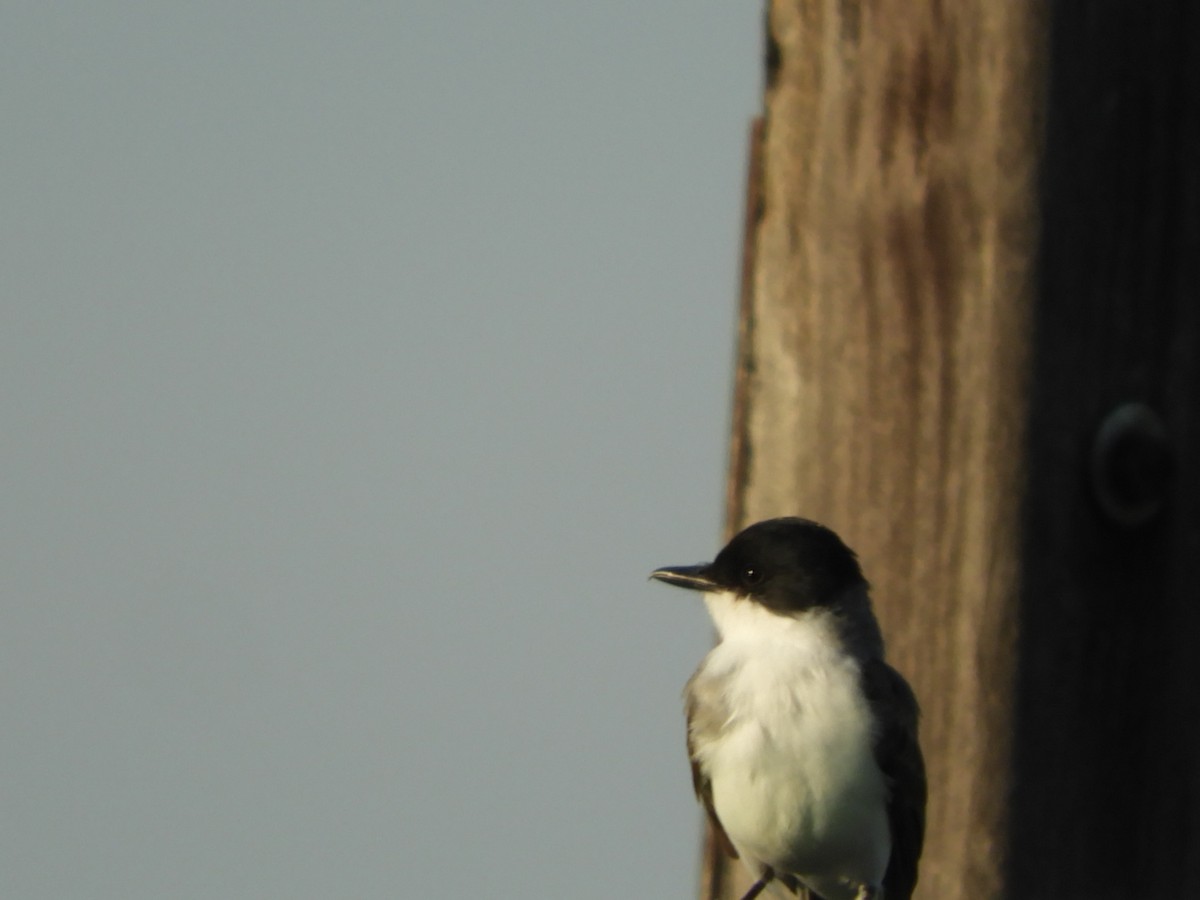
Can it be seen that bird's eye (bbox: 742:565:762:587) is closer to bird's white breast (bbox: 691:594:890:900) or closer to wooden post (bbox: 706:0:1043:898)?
bird's white breast (bbox: 691:594:890:900)

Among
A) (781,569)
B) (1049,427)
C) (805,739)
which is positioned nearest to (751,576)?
(781,569)

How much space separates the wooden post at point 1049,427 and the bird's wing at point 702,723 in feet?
4.12

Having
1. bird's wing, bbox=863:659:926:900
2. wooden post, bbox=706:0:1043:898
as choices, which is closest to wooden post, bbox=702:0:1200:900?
wooden post, bbox=706:0:1043:898

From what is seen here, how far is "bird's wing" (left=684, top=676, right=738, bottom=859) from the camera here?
4246mm

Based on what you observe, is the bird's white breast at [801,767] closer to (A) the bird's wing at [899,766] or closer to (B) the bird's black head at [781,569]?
(A) the bird's wing at [899,766]

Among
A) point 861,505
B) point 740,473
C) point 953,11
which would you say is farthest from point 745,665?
point 953,11

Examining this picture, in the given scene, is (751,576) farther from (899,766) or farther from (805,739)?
(899,766)

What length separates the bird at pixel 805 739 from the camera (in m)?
3.96

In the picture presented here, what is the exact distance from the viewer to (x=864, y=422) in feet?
10.2

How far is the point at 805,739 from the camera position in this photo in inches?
165

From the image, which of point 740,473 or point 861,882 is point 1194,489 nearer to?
point 740,473

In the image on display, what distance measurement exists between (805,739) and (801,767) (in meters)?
0.07

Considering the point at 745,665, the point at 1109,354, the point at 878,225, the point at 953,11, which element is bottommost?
the point at 745,665

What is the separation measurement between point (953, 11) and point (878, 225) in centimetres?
41
